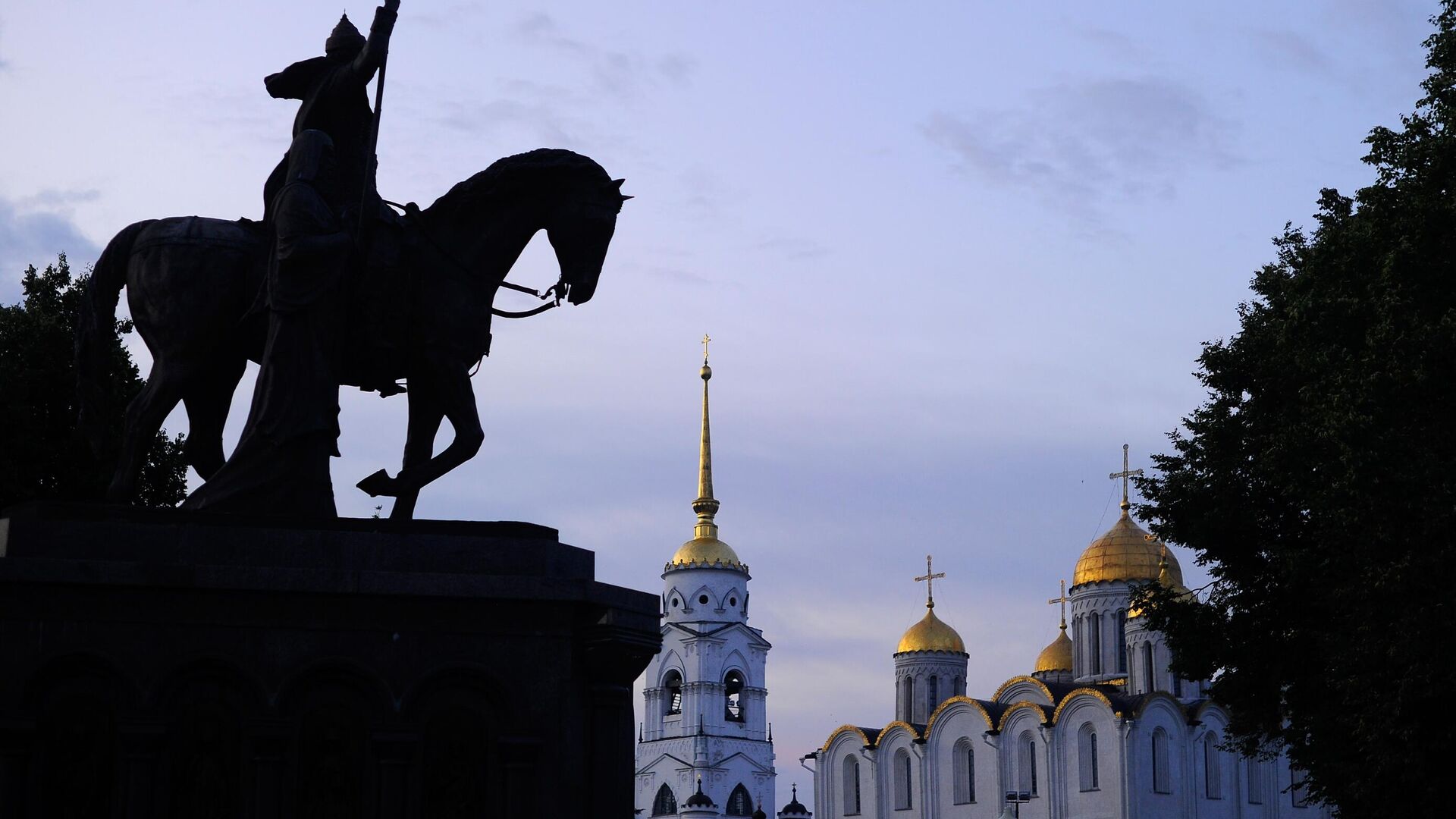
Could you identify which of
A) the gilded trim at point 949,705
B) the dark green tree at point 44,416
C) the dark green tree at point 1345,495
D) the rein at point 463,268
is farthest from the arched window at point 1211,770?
the rein at point 463,268

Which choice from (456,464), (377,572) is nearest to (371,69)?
(456,464)

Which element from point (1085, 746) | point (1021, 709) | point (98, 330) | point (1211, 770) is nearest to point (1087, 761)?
point (1085, 746)

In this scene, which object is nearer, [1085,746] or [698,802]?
[1085,746]

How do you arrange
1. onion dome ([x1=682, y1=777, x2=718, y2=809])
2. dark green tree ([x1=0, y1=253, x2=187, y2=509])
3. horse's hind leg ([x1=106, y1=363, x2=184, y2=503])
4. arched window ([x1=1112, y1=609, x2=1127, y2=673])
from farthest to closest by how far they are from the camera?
onion dome ([x1=682, y1=777, x2=718, y2=809]) → arched window ([x1=1112, y1=609, x2=1127, y2=673]) → dark green tree ([x1=0, y1=253, x2=187, y2=509]) → horse's hind leg ([x1=106, y1=363, x2=184, y2=503])

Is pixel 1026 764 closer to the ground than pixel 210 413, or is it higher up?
closer to the ground

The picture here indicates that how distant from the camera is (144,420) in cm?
1127

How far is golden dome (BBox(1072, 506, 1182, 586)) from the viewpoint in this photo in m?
72.8

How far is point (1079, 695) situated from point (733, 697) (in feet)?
74.8

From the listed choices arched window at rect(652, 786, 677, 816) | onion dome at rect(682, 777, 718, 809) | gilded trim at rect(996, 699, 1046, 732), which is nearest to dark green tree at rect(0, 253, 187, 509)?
gilded trim at rect(996, 699, 1046, 732)

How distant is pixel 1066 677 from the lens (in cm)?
7750

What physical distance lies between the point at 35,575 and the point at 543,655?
2.70 m

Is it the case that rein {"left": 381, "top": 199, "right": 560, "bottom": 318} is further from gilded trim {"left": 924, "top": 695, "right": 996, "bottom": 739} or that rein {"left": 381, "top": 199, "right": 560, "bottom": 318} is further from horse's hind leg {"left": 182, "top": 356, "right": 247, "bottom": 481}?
gilded trim {"left": 924, "top": 695, "right": 996, "bottom": 739}

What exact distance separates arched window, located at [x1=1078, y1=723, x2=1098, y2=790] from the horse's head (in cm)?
5811

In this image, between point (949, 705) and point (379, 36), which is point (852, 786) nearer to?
point (949, 705)
